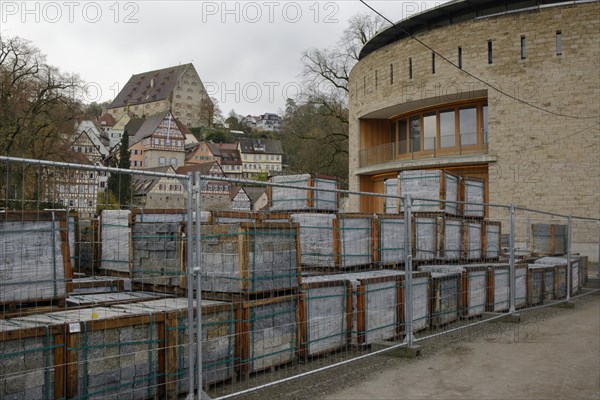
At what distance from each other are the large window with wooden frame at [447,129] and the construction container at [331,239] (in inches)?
760

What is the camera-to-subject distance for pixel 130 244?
22.5 ft

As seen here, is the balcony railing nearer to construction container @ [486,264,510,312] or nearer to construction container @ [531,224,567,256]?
construction container @ [531,224,567,256]

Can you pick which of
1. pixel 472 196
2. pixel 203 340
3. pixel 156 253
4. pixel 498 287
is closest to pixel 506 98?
pixel 472 196

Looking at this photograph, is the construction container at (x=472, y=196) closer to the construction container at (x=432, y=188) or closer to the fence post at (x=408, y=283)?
the construction container at (x=432, y=188)

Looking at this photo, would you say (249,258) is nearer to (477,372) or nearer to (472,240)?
(477,372)

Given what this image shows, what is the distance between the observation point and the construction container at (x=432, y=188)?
10453 millimetres

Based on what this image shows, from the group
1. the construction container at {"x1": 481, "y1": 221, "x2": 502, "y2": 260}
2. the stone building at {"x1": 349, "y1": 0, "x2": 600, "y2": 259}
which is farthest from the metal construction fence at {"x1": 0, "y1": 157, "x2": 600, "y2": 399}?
the stone building at {"x1": 349, "y1": 0, "x2": 600, "y2": 259}

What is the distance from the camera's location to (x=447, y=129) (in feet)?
89.5

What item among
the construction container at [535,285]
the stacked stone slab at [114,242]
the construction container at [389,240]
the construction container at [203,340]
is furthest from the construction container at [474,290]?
the stacked stone slab at [114,242]

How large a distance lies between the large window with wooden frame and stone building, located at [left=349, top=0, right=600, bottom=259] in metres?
0.05

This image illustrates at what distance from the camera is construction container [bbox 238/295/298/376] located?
5.89 meters

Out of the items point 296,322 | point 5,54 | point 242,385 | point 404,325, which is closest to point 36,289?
point 242,385

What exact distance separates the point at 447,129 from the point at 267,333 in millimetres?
22984

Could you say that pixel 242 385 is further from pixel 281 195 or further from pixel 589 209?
pixel 589 209
